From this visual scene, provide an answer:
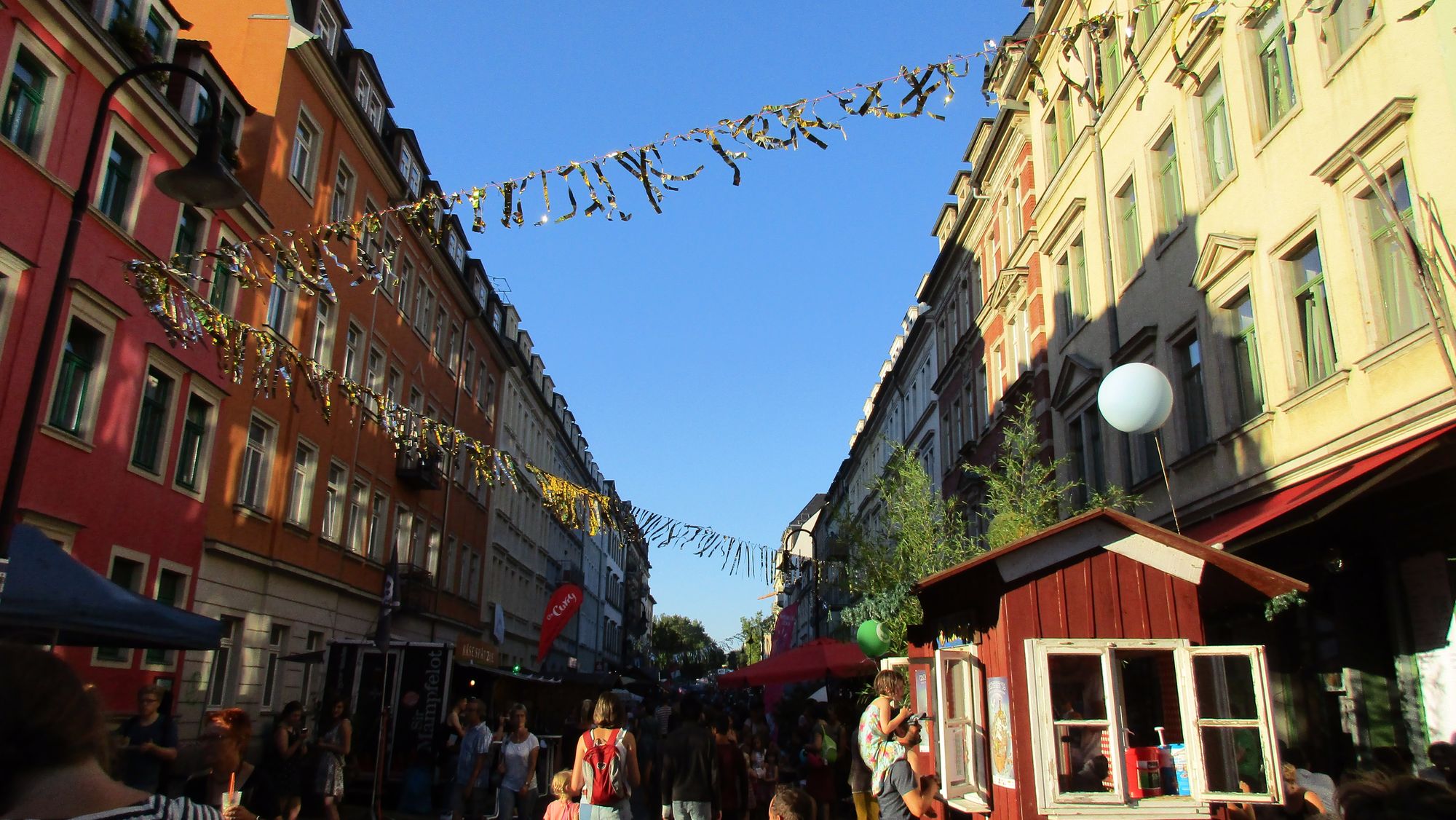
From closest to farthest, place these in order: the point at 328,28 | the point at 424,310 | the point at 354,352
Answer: the point at 328,28 → the point at 354,352 → the point at 424,310

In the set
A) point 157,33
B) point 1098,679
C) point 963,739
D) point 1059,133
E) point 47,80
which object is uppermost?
point 1059,133

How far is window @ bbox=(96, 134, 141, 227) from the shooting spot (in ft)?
46.2

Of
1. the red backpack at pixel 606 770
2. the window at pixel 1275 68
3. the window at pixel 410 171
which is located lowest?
the red backpack at pixel 606 770

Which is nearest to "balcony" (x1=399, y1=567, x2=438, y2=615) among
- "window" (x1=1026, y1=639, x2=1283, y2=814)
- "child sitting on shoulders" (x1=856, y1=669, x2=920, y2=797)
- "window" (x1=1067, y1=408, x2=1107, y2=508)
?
"window" (x1=1067, y1=408, x2=1107, y2=508)

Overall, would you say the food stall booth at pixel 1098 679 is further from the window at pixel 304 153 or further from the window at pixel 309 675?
the window at pixel 304 153

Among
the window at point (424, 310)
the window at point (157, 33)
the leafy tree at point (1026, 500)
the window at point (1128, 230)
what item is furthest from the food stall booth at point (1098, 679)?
the window at point (424, 310)

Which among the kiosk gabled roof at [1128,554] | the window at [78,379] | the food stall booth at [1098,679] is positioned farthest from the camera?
the window at [78,379]

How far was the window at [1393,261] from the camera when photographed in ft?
30.3

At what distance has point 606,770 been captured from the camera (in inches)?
269

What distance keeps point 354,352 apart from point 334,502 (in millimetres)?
3438

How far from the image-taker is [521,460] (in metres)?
42.7

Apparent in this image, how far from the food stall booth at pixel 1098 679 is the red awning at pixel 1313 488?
1.47 meters

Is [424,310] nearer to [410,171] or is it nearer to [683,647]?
[410,171]

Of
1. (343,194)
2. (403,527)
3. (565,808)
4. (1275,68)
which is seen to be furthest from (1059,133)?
(403,527)
